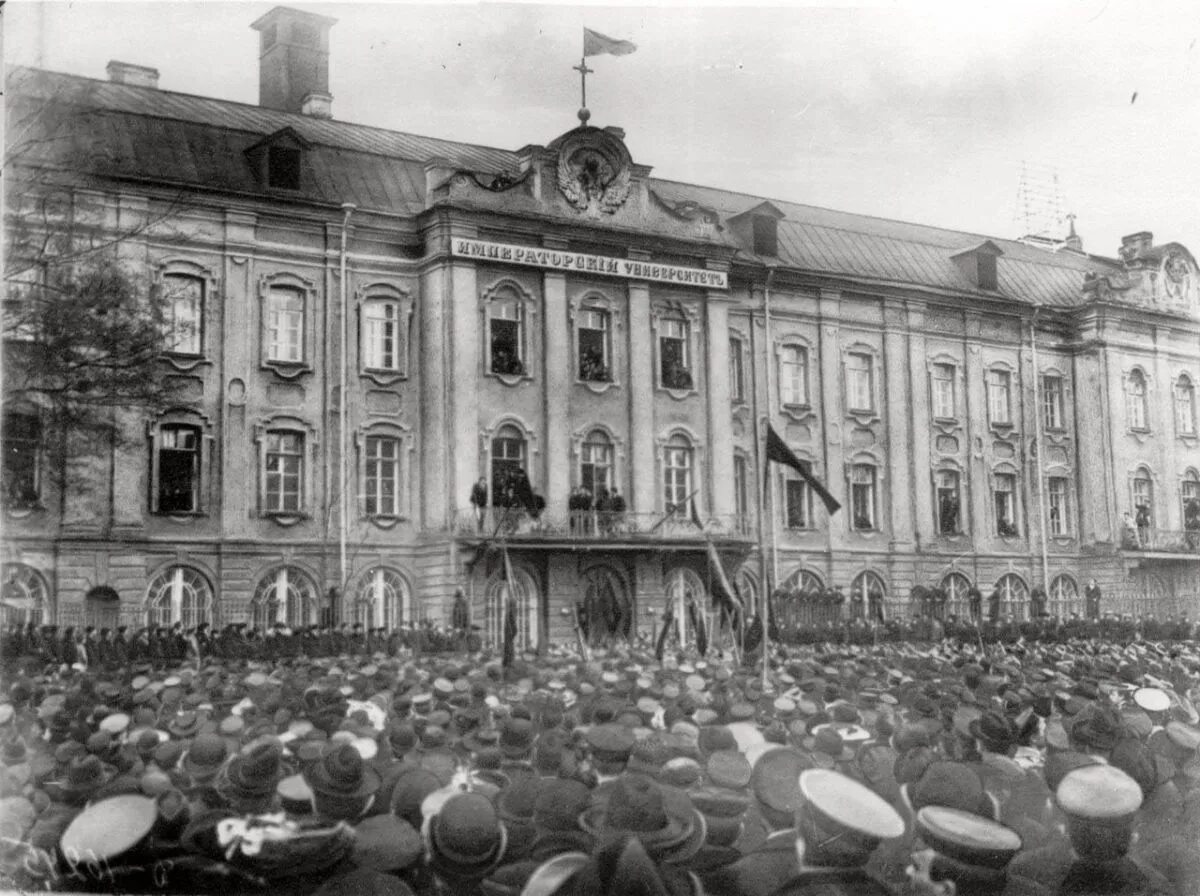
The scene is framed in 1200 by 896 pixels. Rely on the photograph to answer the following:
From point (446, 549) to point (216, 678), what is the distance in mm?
3601

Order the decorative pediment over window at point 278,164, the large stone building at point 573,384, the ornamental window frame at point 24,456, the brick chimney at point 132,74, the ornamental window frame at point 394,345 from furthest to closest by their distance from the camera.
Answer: the decorative pediment over window at point 278,164 → the ornamental window frame at point 394,345 → the large stone building at point 573,384 → the brick chimney at point 132,74 → the ornamental window frame at point 24,456

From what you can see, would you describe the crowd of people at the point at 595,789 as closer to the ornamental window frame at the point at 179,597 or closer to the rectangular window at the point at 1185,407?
the ornamental window frame at the point at 179,597

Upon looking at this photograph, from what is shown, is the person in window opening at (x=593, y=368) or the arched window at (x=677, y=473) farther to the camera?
the person in window opening at (x=593, y=368)

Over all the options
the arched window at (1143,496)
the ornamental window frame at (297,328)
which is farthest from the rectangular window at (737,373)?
the ornamental window frame at (297,328)

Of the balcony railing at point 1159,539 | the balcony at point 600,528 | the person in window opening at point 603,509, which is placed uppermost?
the person in window opening at point 603,509

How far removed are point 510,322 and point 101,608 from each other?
485 centimetres

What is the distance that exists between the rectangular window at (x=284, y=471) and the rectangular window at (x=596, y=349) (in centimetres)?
333

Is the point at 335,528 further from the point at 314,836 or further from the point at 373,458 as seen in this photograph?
the point at 314,836

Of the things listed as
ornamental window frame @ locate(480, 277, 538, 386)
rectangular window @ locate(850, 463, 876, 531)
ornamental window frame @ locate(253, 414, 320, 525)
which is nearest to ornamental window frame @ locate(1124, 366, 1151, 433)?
rectangular window @ locate(850, 463, 876, 531)

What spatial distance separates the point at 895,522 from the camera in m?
13.0

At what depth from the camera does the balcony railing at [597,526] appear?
11.9 m

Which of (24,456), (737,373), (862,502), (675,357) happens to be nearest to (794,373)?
(737,373)

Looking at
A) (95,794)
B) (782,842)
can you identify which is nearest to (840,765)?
(782,842)

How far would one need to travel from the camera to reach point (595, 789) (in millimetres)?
5895
